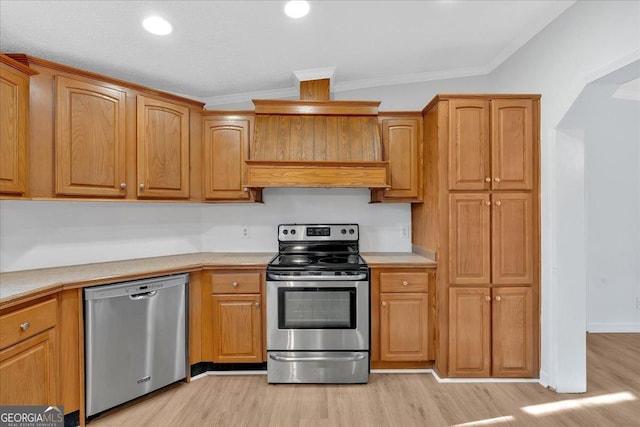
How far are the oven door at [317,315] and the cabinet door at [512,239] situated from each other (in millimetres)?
1036

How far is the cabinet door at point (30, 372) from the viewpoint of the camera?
1.54m

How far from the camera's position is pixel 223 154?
2887 millimetres

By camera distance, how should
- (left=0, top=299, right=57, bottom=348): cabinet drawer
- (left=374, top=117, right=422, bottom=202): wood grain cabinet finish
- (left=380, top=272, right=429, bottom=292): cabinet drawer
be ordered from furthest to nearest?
(left=374, top=117, right=422, bottom=202): wood grain cabinet finish → (left=380, top=272, right=429, bottom=292): cabinet drawer → (left=0, top=299, right=57, bottom=348): cabinet drawer

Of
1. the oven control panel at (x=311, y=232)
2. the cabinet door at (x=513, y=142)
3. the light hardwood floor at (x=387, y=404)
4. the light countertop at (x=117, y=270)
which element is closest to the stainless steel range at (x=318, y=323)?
the light hardwood floor at (x=387, y=404)

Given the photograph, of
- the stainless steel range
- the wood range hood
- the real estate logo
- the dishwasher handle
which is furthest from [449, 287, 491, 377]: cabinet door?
the real estate logo

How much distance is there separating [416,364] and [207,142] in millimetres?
2635

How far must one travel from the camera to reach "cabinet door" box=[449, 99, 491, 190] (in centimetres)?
244

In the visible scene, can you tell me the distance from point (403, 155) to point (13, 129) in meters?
2.74

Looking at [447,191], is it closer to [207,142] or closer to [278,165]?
[278,165]

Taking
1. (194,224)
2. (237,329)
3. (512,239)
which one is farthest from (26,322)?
(512,239)

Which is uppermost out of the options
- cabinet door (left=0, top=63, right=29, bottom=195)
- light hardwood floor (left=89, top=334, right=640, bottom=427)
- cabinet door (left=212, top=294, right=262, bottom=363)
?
cabinet door (left=0, top=63, right=29, bottom=195)

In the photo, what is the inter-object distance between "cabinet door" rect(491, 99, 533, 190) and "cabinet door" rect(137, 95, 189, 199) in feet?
8.22

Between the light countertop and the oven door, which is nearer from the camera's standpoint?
the light countertop

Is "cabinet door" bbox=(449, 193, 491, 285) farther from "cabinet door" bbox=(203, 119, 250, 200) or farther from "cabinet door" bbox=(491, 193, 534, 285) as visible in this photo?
"cabinet door" bbox=(203, 119, 250, 200)
